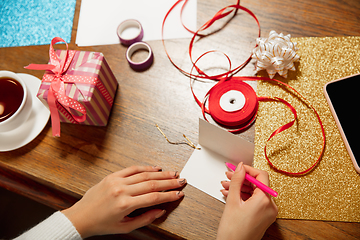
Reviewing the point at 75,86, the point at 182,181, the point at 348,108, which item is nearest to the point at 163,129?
the point at 182,181

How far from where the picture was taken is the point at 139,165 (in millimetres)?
778

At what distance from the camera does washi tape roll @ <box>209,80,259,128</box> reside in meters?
0.78

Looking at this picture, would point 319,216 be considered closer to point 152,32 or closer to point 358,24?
point 358,24

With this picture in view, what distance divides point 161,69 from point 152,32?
0.16 meters

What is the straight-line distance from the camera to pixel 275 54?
0.80 metres

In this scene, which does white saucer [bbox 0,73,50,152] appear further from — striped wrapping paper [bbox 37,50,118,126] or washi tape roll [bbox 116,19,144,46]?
washi tape roll [bbox 116,19,144,46]

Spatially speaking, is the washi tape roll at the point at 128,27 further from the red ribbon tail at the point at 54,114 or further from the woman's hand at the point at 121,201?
the woman's hand at the point at 121,201

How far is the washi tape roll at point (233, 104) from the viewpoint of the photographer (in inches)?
30.7

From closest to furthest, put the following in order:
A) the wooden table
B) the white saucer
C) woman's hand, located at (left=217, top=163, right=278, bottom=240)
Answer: woman's hand, located at (left=217, top=163, right=278, bottom=240), the wooden table, the white saucer

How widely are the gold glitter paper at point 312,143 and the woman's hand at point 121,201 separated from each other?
30cm

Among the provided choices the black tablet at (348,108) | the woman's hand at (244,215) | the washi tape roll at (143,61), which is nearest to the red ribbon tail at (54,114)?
the washi tape roll at (143,61)

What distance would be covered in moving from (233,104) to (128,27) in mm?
498

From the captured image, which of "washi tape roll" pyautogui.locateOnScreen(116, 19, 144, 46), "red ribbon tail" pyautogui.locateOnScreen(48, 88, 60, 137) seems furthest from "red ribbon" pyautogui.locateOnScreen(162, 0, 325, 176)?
"red ribbon tail" pyautogui.locateOnScreen(48, 88, 60, 137)

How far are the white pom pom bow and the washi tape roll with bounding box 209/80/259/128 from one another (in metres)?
0.09
